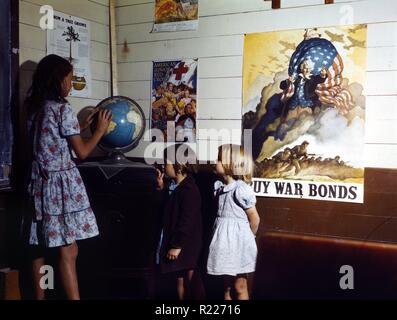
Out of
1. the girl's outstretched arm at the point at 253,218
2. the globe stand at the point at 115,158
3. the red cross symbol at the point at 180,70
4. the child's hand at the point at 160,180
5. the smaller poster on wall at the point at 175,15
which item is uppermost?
the smaller poster on wall at the point at 175,15

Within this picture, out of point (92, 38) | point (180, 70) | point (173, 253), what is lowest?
point (173, 253)

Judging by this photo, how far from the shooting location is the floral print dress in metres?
3.44

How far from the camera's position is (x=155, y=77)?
4520mm

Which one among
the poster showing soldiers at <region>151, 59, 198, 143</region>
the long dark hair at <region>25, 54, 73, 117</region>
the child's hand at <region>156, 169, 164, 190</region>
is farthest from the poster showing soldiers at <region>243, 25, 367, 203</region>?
the long dark hair at <region>25, 54, 73, 117</region>

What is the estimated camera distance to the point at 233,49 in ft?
13.5

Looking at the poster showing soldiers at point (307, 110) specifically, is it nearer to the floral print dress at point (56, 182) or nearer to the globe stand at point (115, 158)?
the globe stand at point (115, 158)

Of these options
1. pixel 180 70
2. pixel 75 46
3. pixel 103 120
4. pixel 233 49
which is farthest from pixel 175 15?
pixel 103 120

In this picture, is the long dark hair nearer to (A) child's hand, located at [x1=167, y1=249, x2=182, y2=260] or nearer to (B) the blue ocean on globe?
(B) the blue ocean on globe

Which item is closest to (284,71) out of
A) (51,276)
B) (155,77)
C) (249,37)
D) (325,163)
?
(249,37)

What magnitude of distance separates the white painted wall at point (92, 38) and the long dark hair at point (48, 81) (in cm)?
48

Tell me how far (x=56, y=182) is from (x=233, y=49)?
168 cm

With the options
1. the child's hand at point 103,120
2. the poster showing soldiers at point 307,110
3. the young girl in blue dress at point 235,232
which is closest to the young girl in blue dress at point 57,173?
the child's hand at point 103,120

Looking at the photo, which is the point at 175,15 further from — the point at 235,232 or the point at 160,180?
the point at 235,232

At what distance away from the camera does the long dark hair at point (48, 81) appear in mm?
3500
